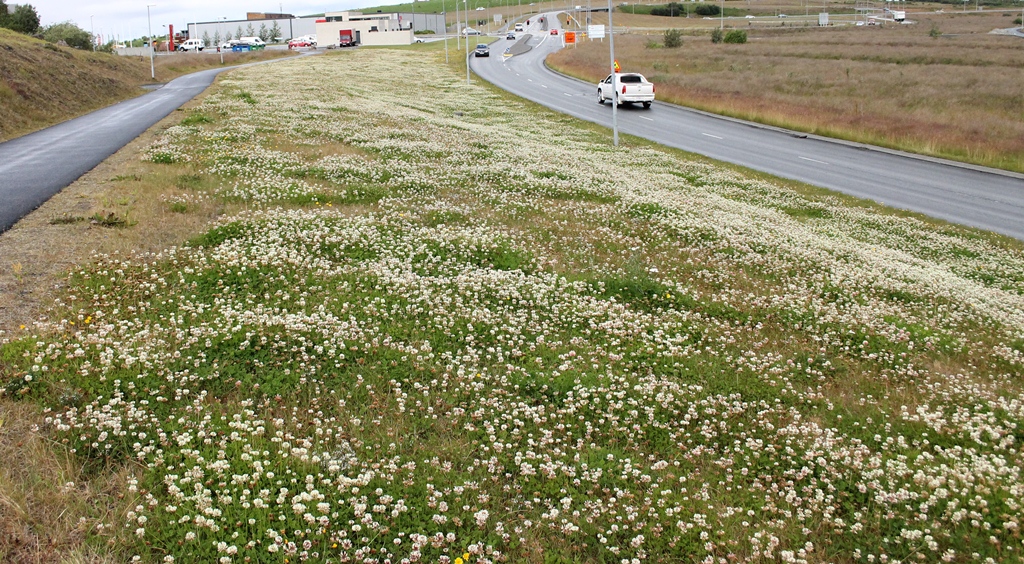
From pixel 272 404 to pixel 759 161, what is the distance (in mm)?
24825

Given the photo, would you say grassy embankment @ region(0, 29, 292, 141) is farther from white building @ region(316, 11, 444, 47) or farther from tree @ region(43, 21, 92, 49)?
white building @ region(316, 11, 444, 47)

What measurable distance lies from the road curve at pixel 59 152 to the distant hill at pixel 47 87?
1307mm

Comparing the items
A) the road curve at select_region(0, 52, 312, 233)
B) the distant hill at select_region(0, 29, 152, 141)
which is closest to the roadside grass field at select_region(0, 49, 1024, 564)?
the road curve at select_region(0, 52, 312, 233)

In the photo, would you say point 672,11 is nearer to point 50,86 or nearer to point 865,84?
point 865,84

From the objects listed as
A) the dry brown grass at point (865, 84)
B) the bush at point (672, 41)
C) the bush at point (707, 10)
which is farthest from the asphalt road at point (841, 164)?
the bush at point (707, 10)

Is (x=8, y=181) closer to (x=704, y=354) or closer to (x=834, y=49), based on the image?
Answer: (x=704, y=354)

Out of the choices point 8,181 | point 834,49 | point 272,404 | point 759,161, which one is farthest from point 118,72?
point 834,49

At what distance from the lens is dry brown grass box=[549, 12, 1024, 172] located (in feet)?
103

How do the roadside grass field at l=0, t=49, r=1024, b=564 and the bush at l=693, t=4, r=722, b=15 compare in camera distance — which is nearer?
the roadside grass field at l=0, t=49, r=1024, b=564

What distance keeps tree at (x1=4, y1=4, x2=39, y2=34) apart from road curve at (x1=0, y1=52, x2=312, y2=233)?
52936 millimetres

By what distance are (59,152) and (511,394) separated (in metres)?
18.0

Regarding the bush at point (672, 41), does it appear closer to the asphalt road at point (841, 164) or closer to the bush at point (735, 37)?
the bush at point (735, 37)

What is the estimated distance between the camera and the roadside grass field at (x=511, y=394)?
4.83m

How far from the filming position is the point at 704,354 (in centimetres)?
808
